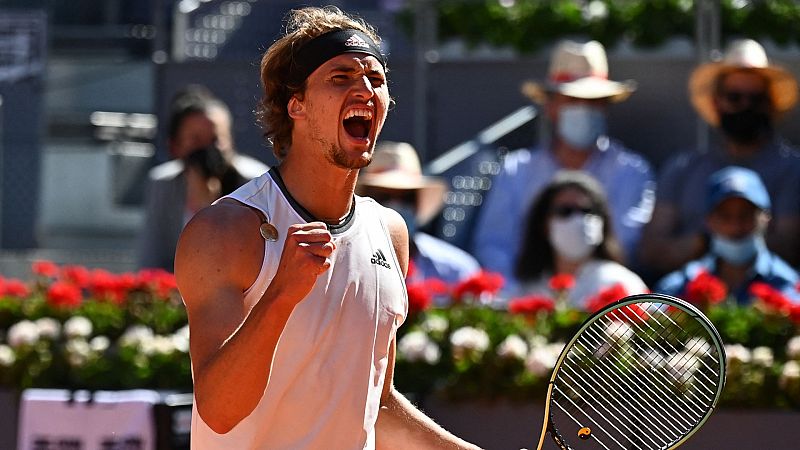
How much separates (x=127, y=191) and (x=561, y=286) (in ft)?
29.6

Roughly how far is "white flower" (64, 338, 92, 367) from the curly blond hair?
3.25 m

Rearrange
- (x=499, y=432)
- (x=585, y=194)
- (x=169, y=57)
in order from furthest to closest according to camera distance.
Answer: (x=169, y=57) → (x=585, y=194) → (x=499, y=432)

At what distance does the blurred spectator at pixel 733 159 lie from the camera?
792 centimetres

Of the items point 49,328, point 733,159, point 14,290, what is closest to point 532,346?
point 49,328

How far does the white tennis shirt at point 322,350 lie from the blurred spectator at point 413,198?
4.62 m

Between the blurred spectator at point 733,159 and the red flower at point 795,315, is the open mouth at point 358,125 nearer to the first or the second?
the red flower at point 795,315

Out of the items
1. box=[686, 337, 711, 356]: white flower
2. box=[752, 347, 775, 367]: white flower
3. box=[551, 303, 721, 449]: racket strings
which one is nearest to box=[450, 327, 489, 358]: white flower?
box=[551, 303, 721, 449]: racket strings

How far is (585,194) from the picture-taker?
763cm

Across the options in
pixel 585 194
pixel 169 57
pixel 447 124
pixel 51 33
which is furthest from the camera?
pixel 51 33

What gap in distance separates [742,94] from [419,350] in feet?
11.2

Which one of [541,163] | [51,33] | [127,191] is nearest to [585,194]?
[541,163]

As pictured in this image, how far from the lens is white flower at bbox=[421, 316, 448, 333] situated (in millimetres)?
6164

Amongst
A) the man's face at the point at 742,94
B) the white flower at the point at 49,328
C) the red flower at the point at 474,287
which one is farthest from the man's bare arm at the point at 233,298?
the man's face at the point at 742,94

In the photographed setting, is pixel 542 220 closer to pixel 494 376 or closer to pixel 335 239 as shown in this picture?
pixel 494 376
